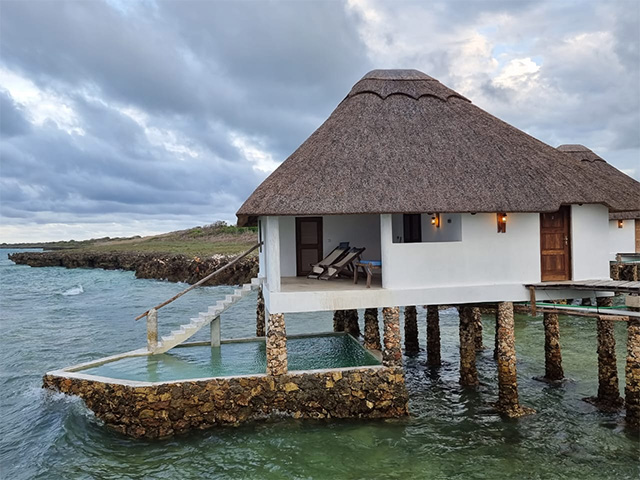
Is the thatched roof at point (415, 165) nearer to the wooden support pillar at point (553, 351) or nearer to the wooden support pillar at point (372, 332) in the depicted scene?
the wooden support pillar at point (553, 351)

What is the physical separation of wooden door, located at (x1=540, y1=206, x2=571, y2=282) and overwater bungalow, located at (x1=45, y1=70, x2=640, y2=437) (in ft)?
0.10

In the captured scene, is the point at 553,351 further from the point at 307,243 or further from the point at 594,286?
the point at 307,243

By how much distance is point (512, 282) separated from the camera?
13.7 m

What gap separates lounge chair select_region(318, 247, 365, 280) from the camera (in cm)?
1479

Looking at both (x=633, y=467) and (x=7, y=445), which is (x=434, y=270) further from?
(x=7, y=445)

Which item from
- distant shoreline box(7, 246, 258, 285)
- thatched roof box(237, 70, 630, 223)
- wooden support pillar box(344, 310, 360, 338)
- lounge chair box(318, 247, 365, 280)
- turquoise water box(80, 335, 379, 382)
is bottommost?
turquoise water box(80, 335, 379, 382)

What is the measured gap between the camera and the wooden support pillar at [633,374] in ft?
39.6

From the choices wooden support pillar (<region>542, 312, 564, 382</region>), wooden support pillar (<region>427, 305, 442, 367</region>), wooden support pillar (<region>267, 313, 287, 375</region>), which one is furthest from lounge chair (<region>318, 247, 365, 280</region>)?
wooden support pillar (<region>542, 312, 564, 382</region>)

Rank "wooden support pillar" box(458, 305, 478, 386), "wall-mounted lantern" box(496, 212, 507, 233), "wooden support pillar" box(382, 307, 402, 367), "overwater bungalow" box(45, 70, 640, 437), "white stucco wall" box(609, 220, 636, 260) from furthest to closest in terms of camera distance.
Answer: "white stucco wall" box(609, 220, 636, 260), "wooden support pillar" box(458, 305, 478, 386), "wall-mounted lantern" box(496, 212, 507, 233), "wooden support pillar" box(382, 307, 402, 367), "overwater bungalow" box(45, 70, 640, 437)

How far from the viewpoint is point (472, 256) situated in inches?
532

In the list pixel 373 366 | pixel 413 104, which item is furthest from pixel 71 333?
pixel 413 104

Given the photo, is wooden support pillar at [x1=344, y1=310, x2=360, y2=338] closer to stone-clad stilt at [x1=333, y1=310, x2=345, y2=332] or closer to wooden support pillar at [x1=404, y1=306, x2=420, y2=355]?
stone-clad stilt at [x1=333, y1=310, x2=345, y2=332]

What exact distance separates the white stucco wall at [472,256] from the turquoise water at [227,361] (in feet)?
9.93

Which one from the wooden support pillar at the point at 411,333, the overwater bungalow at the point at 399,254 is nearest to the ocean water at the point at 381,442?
the overwater bungalow at the point at 399,254
